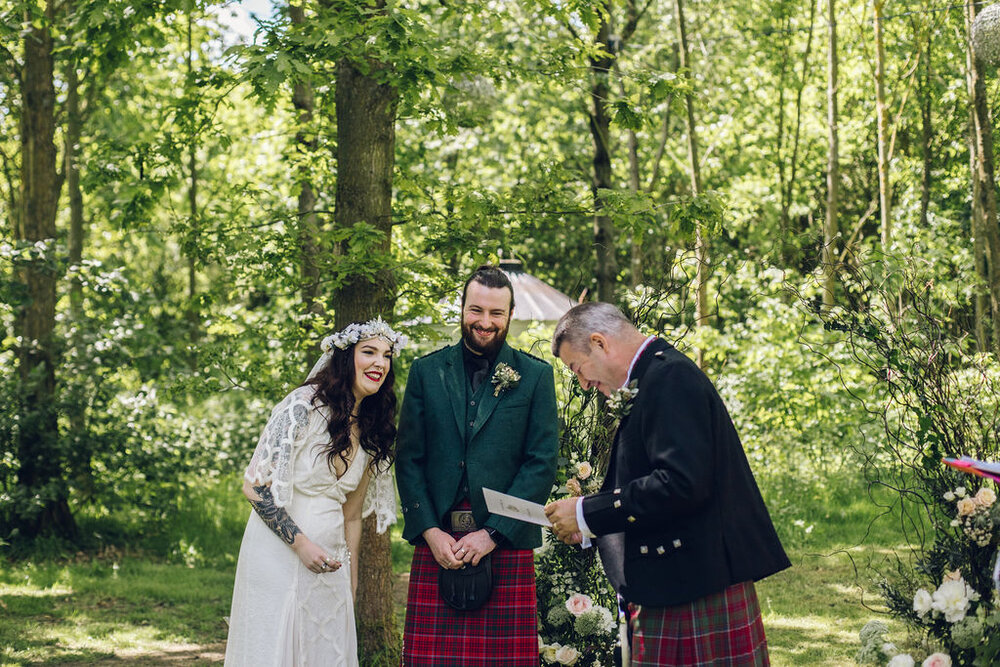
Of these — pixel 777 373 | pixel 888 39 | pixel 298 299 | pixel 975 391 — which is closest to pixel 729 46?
pixel 888 39

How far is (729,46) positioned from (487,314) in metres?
15.7

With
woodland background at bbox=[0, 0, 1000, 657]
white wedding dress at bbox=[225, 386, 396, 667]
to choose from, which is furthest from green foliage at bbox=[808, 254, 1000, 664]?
white wedding dress at bbox=[225, 386, 396, 667]

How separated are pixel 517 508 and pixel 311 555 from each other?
88 cm

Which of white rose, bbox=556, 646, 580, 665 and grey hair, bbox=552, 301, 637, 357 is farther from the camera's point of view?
white rose, bbox=556, 646, 580, 665

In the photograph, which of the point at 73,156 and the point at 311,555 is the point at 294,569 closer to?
the point at 311,555

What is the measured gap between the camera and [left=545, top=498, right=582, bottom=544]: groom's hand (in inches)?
120

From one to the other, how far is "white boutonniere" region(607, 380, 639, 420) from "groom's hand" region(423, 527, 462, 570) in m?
1.04

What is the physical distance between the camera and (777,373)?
1086 centimetres

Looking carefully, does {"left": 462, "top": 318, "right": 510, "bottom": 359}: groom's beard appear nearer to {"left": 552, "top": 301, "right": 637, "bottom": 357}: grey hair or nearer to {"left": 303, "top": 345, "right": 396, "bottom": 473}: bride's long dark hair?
{"left": 303, "top": 345, "right": 396, "bottom": 473}: bride's long dark hair

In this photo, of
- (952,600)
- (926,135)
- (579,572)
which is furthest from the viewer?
(926,135)

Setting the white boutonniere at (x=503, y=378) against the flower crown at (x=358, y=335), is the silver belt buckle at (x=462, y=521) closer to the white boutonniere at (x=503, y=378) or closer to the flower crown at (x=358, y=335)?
the white boutonniere at (x=503, y=378)

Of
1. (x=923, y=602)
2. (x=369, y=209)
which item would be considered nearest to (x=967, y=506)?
(x=923, y=602)

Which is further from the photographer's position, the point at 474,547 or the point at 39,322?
the point at 39,322

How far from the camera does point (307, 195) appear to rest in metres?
→ 7.84
